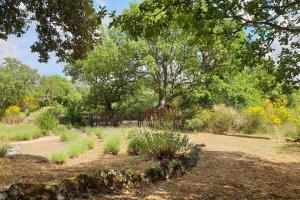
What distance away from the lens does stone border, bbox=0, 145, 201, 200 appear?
536 cm

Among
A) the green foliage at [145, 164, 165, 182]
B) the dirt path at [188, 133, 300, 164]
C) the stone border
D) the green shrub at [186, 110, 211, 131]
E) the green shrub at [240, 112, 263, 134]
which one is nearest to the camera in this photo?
the stone border

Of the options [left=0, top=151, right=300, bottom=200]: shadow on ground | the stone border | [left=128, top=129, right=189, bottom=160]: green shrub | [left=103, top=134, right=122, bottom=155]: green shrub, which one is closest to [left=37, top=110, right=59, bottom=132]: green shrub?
[left=103, top=134, right=122, bottom=155]: green shrub

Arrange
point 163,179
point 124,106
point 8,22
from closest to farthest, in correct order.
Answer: point 163,179
point 8,22
point 124,106

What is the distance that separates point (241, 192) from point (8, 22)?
596 cm

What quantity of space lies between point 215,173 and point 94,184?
316cm

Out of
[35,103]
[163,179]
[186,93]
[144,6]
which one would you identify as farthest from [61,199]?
[35,103]

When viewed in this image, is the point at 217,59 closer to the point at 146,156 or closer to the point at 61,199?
the point at 146,156

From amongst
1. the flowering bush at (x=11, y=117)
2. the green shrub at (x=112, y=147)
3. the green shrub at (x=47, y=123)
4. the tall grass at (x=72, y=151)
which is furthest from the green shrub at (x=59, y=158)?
the flowering bush at (x=11, y=117)

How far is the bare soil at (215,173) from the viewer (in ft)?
22.4

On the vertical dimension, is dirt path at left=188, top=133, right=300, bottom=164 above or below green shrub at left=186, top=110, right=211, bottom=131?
below

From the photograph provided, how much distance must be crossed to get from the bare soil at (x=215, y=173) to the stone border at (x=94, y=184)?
19cm

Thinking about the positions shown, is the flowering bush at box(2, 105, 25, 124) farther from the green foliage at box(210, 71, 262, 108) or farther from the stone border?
the stone border

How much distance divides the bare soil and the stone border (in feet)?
0.61

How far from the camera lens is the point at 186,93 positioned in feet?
81.5
